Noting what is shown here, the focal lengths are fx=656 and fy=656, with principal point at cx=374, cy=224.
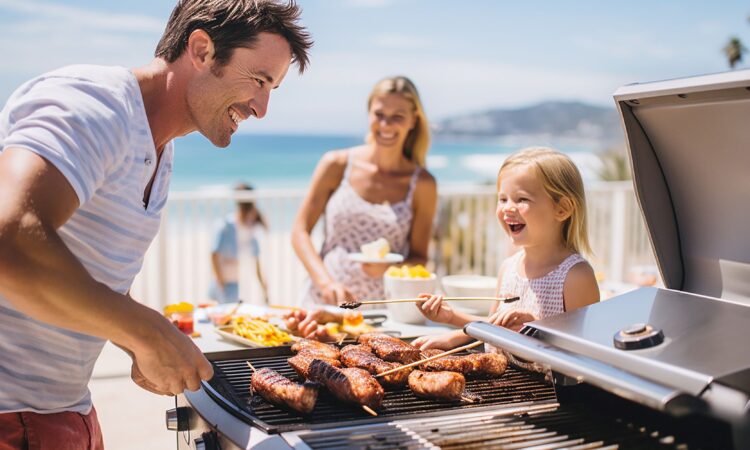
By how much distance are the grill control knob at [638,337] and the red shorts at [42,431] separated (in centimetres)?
133

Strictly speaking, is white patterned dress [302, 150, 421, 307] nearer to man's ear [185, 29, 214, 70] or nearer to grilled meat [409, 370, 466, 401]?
grilled meat [409, 370, 466, 401]

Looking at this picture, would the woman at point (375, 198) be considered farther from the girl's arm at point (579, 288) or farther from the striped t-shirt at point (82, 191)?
the striped t-shirt at point (82, 191)

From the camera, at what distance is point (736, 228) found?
158cm

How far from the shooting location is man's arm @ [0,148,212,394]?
1070 mm

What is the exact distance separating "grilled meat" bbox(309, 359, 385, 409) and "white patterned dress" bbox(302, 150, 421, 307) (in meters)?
2.05

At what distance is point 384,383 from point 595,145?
49421mm

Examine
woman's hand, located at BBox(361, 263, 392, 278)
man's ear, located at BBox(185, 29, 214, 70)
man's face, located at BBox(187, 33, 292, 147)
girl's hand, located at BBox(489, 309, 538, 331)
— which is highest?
man's ear, located at BBox(185, 29, 214, 70)

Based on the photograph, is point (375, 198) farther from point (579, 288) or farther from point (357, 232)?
point (579, 288)

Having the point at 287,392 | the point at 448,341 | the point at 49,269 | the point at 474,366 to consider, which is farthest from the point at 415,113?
the point at 49,269

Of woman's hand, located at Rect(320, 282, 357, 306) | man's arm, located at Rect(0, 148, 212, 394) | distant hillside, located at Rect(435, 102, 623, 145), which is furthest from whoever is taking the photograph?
distant hillside, located at Rect(435, 102, 623, 145)

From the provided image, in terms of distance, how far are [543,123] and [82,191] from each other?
50568mm

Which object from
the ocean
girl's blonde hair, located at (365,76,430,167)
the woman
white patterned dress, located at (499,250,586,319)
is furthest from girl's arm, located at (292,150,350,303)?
the ocean

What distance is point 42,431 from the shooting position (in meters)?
1.58

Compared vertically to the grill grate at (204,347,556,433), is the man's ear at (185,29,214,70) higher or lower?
higher
